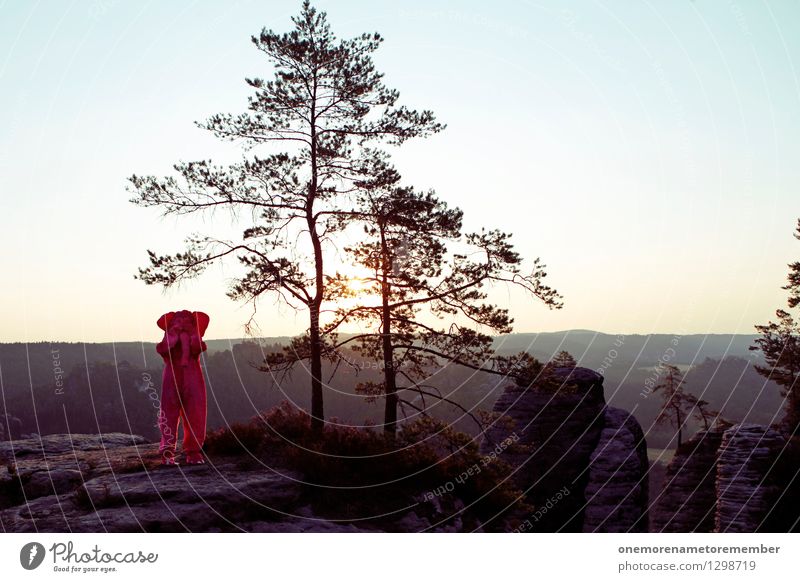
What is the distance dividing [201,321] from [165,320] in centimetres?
85

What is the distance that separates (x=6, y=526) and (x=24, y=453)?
7.28 meters

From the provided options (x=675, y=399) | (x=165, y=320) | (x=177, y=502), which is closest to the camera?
(x=177, y=502)

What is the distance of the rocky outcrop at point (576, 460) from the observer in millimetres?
37469

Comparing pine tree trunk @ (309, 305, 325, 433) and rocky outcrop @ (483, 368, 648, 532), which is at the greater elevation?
pine tree trunk @ (309, 305, 325, 433)

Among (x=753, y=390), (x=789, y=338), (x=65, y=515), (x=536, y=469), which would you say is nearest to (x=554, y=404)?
(x=536, y=469)

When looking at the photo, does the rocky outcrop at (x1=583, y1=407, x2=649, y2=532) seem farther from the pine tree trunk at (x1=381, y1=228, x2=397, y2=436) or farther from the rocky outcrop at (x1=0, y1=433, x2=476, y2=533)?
the rocky outcrop at (x1=0, y1=433, x2=476, y2=533)

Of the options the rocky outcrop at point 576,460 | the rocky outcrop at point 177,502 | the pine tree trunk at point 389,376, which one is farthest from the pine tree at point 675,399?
the rocky outcrop at point 177,502

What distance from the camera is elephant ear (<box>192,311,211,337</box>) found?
18.1 metres

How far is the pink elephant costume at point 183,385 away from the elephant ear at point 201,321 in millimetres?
19

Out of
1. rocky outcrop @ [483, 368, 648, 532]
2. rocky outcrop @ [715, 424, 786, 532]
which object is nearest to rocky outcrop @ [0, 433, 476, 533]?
rocky outcrop @ [715, 424, 786, 532]

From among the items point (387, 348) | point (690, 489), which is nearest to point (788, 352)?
point (690, 489)

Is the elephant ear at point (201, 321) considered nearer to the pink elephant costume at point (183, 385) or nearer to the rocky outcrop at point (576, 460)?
the pink elephant costume at point (183, 385)

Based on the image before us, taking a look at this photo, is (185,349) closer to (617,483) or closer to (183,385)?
(183,385)

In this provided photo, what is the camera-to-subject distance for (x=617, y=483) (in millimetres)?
37906
